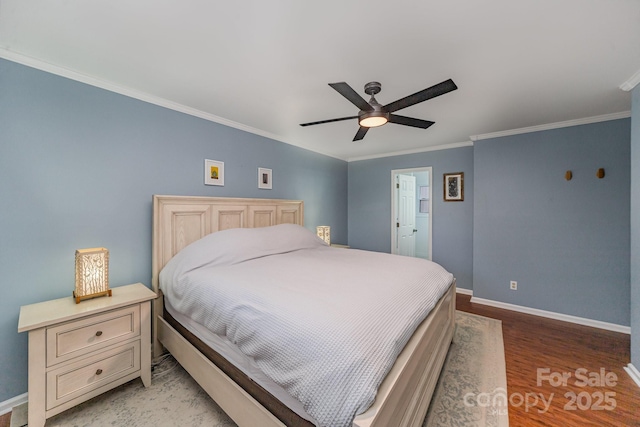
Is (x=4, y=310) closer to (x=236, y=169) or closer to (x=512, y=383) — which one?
(x=236, y=169)

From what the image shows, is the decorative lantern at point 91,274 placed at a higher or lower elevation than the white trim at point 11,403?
higher

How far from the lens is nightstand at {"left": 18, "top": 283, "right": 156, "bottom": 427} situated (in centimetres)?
139

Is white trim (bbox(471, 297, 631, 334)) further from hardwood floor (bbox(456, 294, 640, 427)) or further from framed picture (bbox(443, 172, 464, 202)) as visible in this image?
framed picture (bbox(443, 172, 464, 202))

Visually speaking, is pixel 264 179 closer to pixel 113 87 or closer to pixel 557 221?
pixel 113 87

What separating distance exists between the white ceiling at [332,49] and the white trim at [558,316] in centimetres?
233

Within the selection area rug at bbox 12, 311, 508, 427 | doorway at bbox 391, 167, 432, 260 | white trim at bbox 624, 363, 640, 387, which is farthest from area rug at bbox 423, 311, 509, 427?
doorway at bbox 391, 167, 432, 260

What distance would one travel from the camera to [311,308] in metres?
1.23

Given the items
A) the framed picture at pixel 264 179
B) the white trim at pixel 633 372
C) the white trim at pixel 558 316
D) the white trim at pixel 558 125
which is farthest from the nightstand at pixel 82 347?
the white trim at pixel 558 125

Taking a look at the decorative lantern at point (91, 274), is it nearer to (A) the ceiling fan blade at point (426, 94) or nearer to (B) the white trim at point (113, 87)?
(B) the white trim at point (113, 87)

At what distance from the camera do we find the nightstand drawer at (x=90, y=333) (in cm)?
145

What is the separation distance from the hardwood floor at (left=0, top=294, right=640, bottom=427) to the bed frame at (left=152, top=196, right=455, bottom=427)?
563 millimetres

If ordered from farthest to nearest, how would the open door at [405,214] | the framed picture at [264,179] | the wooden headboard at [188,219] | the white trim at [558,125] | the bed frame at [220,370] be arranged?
the open door at [405,214] < the framed picture at [264,179] < the white trim at [558,125] < the wooden headboard at [188,219] < the bed frame at [220,370]

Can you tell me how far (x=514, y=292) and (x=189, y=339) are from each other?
3.83 metres

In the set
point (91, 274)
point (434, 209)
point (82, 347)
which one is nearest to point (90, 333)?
point (82, 347)
